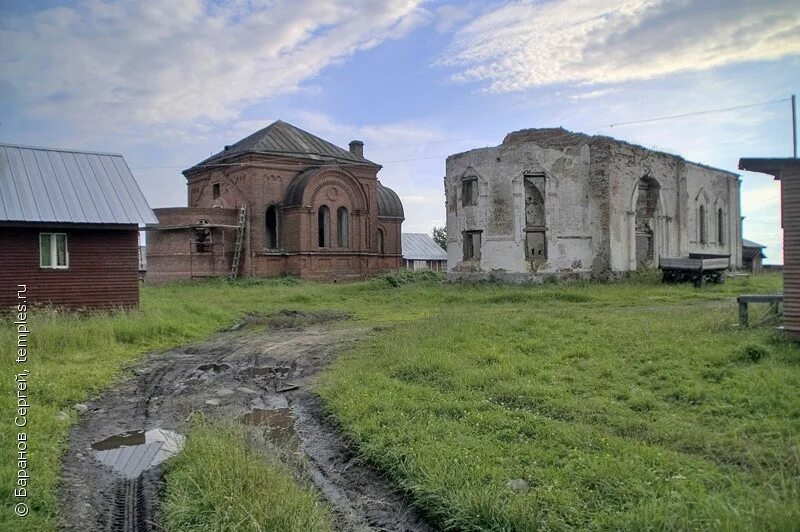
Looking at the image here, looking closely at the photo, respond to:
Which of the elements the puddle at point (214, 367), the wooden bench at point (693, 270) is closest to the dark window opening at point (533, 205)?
the wooden bench at point (693, 270)

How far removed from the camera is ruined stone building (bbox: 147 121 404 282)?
3016cm

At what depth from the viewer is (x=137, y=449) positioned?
663 cm

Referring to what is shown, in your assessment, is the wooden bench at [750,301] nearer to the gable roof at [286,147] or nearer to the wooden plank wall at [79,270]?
the wooden plank wall at [79,270]

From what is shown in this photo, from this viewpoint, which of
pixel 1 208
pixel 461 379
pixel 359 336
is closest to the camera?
pixel 461 379

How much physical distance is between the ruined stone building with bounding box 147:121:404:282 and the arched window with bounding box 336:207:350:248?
5cm

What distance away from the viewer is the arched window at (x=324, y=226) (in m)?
32.3

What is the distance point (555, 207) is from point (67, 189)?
631 inches

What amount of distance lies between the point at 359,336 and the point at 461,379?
17.0 feet

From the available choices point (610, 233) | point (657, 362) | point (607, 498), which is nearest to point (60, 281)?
point (657, 362)

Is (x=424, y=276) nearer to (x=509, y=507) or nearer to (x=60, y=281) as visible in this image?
(x=60, y=281)

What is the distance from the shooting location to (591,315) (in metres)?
13.7

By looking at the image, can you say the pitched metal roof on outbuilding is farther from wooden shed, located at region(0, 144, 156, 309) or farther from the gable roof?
wooden shed, located at region(0, 144, 156, 309)

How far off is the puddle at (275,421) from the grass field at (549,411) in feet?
1.87

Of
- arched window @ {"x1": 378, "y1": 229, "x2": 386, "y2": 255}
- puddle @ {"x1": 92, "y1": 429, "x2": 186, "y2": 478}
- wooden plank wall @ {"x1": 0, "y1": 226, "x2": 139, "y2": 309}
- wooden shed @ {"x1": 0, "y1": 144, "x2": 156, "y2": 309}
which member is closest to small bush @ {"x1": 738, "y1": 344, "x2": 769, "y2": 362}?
puddle @ {"x1": 92, "y1": 429, "x2": 186, "y2": 478}
